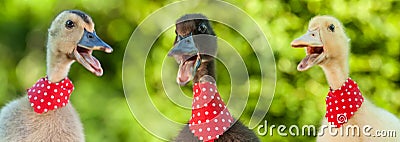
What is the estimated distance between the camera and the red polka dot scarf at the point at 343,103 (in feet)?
3.11

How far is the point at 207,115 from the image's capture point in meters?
0.89

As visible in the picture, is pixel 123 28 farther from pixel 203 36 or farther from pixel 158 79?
pixel 203 36

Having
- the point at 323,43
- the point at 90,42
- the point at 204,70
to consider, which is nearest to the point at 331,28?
the point at 323,43

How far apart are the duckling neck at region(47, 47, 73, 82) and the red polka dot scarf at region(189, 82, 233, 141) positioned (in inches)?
8.0

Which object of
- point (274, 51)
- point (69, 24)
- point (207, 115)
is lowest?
point (207, 115)

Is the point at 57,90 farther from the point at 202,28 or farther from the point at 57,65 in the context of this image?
the point at 202,28

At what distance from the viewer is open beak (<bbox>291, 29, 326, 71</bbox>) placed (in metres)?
0.94

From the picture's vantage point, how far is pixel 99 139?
1200mm

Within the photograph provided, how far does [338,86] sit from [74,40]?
42 centimetres

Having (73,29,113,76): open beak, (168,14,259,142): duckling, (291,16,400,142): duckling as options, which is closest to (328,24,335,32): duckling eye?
(291,16,400,142): duckling

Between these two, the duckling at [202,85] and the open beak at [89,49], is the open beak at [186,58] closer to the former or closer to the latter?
the duckling at [202,85]

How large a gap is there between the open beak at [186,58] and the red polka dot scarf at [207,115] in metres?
0.03

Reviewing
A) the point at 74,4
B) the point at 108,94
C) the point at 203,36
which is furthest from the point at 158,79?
the point at 203,36

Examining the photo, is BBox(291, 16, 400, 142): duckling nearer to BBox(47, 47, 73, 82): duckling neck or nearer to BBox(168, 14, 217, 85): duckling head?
BBox(168, 14, 217, 85): duckling head
